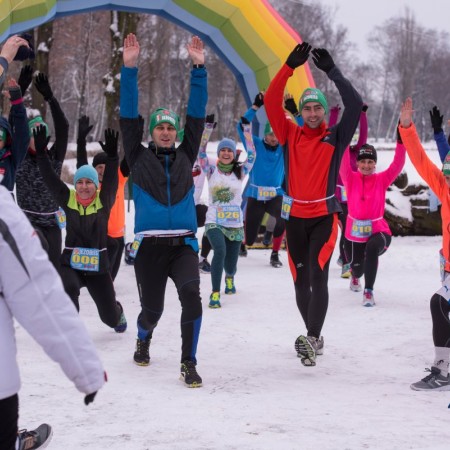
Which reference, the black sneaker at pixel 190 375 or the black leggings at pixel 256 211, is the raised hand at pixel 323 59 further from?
the black leggings at pixel 256 211

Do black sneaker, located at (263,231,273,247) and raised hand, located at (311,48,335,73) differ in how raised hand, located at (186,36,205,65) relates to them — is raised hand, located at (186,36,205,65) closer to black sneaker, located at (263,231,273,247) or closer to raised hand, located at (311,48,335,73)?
raised hand, located at (311,48,335,73)

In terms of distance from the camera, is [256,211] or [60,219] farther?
[256,211]

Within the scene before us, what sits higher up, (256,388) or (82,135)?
(82,135)

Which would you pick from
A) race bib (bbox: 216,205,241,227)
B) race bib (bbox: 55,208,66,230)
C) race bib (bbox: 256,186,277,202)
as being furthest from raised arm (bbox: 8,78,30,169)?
race bib (bbox: 256,186,277,202)

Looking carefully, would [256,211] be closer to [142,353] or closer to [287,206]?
[287,206]

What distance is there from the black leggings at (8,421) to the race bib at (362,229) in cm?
554

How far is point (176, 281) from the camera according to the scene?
427 centimetres

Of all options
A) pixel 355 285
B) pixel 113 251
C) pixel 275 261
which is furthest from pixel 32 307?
pixel 275 261

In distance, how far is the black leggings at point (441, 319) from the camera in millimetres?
4191

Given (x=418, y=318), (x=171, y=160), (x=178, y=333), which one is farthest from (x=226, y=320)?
(x=171, y=160)

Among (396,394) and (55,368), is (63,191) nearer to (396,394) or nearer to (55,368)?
(55,368)

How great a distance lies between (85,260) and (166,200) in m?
1.15

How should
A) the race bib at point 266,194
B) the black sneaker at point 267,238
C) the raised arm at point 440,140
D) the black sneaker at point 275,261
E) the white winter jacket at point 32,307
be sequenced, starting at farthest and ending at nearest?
1. the black sneaker at point 267,238
2. the black sneaker at point 275,261
3. the race bib at point 266,194
4. the raised arm at point 440,140
5. the white winter jacket at point 32,307

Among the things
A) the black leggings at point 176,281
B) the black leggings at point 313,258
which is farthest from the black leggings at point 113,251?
the black leggings at point 313,258
